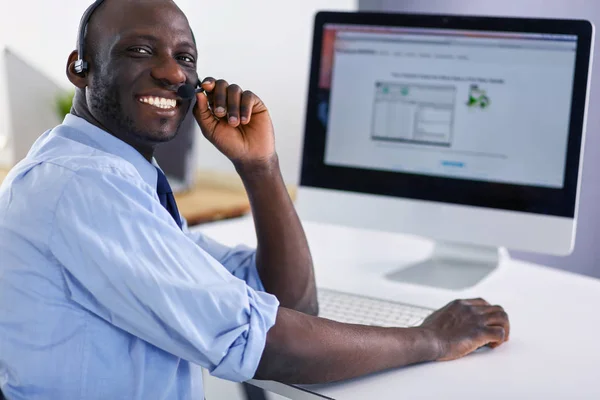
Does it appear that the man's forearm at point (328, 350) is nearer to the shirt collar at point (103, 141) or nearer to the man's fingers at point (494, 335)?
the man's fingers at point (494, 335)

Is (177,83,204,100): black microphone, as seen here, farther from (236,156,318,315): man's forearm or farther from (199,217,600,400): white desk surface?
(199,217,600,400): white desk surface

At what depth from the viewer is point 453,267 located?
158cm

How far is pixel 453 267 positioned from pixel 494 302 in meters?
Result: 0.21

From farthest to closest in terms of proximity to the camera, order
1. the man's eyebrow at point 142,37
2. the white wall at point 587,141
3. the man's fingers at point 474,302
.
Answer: the white wall at point 587,141
the man's fingers at point 474,302
the man's eyebrow at point 142,37

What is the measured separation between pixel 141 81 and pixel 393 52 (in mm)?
696

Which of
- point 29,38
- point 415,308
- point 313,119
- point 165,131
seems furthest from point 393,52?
point 29,38

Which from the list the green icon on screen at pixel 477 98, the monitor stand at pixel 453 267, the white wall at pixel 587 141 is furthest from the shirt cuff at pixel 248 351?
the white wall at pixel 587 141

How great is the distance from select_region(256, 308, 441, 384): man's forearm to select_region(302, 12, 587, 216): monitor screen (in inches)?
20.8

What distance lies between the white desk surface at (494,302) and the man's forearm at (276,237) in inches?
7.7

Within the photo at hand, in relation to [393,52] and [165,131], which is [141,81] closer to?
[165,131]

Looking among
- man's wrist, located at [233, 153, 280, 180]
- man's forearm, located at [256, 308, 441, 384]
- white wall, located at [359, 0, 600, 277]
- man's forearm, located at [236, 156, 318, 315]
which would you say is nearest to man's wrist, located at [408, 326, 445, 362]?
man's forearm, located at [256, 308, 441, 384]

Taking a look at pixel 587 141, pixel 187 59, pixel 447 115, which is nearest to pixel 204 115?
pixel 187 59

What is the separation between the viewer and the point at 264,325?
0.86 metres

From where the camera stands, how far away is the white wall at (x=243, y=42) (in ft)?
8.66
